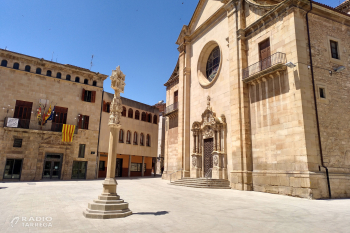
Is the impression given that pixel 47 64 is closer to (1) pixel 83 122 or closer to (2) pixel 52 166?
(1) pixel 83 122

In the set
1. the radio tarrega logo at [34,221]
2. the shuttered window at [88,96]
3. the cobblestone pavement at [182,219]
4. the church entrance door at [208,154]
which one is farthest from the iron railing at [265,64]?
the shuttered window at [88,96]

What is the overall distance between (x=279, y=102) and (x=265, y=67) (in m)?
2.78

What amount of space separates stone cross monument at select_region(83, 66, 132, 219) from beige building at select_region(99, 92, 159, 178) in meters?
20.9

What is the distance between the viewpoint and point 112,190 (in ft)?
27.8

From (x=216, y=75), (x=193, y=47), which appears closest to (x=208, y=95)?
(x=216, y=75)

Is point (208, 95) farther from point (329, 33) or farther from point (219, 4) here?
point (329, 33)

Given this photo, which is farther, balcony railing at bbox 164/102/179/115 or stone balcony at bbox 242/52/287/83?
balcony railing at bbox 164/102/179/115

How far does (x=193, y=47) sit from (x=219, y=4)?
5317 millimetres

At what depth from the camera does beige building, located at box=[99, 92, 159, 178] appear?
3019 cm

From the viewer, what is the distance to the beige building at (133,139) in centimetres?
3019

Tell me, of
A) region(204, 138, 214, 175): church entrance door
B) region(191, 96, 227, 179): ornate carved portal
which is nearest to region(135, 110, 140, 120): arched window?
region(191, 96, 227, 179): ornate carved portal

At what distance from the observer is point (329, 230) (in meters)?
6.31

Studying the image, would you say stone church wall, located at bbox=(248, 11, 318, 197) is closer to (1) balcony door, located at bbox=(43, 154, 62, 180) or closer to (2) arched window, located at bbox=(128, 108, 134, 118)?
(2) arched window, located at bbox=(128, 108, 134, 118)

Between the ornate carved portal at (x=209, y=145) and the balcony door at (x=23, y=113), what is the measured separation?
1700 cm
